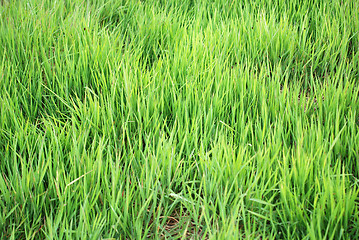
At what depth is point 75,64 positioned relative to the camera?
1628 mm

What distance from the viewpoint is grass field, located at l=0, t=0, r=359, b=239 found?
1.02m

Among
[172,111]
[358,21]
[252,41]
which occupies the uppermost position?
[358,21]

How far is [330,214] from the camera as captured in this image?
98 cm

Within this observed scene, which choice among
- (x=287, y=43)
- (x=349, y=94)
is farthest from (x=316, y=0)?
(x=349, y=94)

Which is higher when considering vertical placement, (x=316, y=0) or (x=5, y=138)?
(x=316, y=0)

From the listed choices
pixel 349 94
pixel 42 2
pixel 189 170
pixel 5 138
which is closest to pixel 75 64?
pixel 5 138

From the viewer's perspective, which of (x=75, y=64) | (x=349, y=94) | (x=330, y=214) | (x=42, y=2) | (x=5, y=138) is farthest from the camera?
(x=42, y=2)

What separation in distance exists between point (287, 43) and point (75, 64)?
1.13 m

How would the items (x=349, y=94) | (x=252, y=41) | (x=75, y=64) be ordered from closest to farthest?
(x=349, y=94), (x=75, y=64), (x=252, y=41)

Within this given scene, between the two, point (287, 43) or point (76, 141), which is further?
point (287, 43)

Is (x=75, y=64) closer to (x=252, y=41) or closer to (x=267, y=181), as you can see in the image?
(x=252, y=41)

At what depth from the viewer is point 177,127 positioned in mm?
1353

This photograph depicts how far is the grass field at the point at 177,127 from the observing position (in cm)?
102

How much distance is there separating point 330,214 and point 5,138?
1.19 meters
